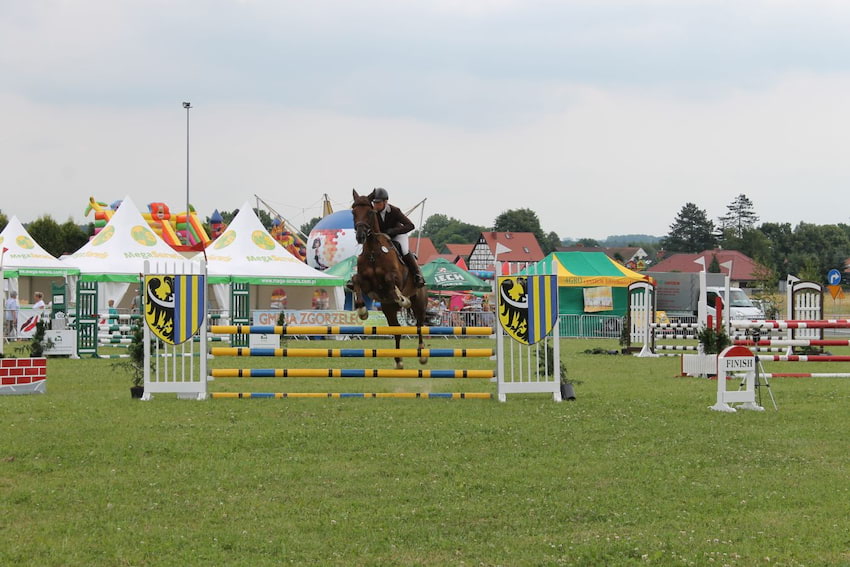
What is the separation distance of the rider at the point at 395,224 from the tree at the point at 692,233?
440 feet

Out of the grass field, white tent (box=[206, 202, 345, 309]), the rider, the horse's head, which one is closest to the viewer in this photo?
the grass field

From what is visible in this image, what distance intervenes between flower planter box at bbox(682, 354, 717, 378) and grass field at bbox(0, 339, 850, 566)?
14.8ft

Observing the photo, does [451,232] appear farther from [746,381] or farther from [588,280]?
[746,381]

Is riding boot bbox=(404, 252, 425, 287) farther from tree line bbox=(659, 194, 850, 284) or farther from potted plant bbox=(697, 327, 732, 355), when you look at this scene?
tree line bbox=(659, 194, 850, 284)

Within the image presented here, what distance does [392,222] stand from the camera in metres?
11.4

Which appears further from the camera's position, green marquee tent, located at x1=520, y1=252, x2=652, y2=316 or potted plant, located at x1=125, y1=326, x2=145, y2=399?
green marquee tent, located at x1=520, y1=252, x2=652, y2=316

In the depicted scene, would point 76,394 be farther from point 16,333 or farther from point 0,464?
point 16,333

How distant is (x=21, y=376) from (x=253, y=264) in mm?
19446

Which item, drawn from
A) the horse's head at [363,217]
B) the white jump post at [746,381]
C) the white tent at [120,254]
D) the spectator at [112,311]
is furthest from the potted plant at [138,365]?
the white tent at [120,254]

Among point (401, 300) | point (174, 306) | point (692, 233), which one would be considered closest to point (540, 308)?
point (401, 300)

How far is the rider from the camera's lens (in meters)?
11.1

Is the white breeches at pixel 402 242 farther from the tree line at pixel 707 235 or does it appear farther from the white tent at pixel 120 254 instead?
the tree line at pixel 707 235

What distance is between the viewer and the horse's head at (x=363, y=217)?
10680 millimetres

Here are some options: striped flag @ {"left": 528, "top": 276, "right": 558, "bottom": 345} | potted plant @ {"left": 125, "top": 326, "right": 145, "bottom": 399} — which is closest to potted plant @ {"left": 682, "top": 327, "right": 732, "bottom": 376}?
striped flag @ {"left": 528, "top": 276, "right": 558, "bottom": 345}
